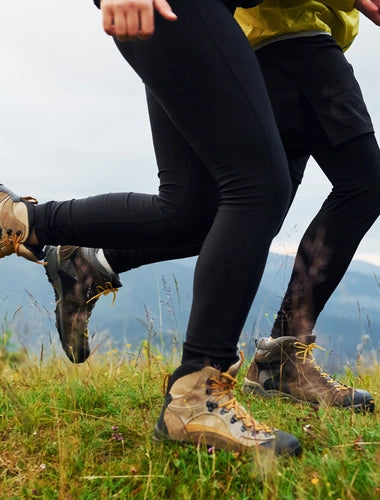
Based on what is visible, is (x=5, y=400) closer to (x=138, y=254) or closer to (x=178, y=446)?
(x=138, y=254)

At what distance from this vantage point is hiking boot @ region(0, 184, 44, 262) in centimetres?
254

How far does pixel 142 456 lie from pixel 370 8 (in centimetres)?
192

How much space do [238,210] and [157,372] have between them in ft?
5.49

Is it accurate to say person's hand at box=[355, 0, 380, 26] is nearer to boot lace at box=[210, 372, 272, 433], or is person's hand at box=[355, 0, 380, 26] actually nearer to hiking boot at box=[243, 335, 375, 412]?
hiking boot at box=[243, 335, 375, 412]

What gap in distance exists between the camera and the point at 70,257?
2965 mm

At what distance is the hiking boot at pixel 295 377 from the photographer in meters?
2.90

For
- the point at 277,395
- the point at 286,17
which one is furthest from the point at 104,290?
the point at 286,17

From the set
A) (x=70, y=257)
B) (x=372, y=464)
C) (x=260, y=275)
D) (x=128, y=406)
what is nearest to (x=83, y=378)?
(x=128, y=406)

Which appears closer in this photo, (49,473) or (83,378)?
(49,473)

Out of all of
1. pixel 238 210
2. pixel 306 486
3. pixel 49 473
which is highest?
pixel 238 210

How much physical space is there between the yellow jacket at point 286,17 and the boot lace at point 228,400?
141 cm

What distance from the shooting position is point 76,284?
9.71 feet

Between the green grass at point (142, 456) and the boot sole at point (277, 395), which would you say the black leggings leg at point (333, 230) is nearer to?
the boot sole at point (277, 395)

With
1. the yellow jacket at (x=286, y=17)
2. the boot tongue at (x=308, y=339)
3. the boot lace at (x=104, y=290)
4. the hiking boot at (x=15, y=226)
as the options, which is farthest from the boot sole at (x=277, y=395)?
the yellow jacket at (x=286, y=17)
